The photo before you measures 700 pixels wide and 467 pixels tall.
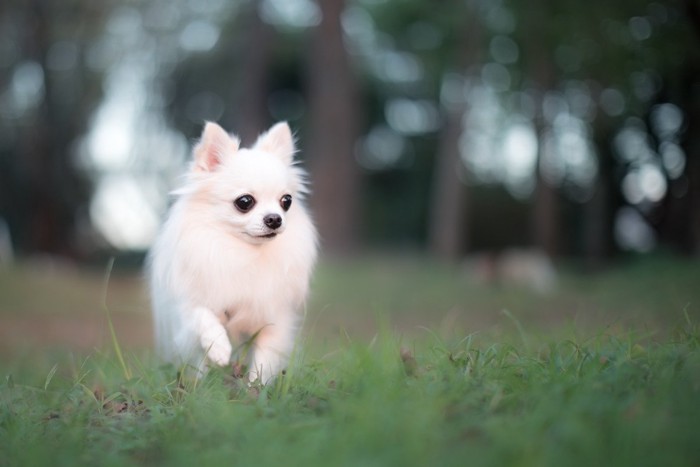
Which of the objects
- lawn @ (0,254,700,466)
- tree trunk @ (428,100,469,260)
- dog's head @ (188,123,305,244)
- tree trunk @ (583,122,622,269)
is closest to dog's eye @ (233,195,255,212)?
dog's head @ (188,123,305,244)

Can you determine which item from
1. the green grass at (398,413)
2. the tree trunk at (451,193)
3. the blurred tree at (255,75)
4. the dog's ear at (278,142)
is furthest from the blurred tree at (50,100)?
the green grass at (398,413)

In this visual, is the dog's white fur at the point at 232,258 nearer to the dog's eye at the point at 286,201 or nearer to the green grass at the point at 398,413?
the dog's eye at the point at 286,201

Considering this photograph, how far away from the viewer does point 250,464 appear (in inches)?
84.2

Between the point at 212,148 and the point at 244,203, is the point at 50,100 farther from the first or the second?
the point at 244,203

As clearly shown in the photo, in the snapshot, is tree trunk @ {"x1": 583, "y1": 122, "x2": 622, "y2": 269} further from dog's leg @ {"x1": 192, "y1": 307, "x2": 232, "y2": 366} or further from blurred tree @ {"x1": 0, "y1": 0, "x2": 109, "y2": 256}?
dog's leg @ {"x1": 192, "y1": 307, "x2": 232, "y2": 366}

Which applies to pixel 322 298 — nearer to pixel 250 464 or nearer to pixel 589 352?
pixel 589 352

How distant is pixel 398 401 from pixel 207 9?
17.8 m

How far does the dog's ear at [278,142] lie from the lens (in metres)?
4.13

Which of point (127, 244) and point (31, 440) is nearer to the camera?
point (31, 440)

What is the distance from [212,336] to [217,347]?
89mm

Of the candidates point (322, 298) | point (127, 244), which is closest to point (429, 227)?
point (127, 244)

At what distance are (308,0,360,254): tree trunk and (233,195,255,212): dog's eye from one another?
10316 mm

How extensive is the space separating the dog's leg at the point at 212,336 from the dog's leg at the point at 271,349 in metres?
0.21

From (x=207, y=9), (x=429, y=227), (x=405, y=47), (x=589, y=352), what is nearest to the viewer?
(x=589, y=352)
